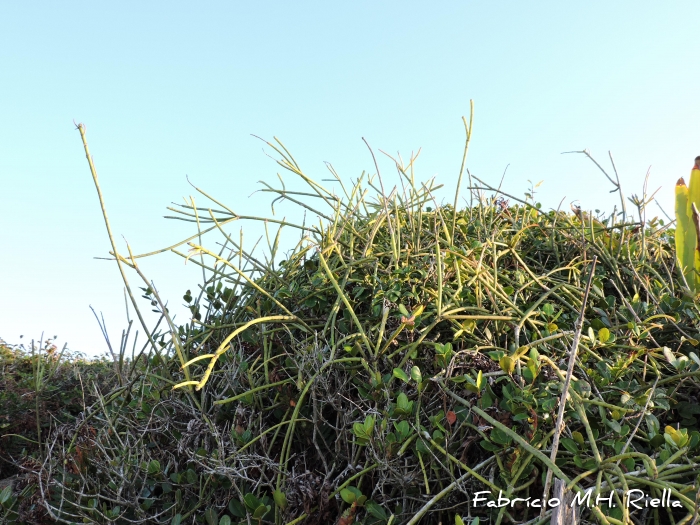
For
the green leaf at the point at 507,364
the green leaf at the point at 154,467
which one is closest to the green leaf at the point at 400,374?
the green leaf at the point at 507,364

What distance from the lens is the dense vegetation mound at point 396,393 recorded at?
1.53 m

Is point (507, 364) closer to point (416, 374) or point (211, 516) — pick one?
point (416, 374)

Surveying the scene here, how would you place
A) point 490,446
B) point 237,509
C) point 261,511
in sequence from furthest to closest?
point 237,509, point 261,511, point 490,446

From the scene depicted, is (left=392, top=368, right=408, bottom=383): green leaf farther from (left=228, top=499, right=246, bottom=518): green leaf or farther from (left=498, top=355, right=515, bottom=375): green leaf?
(left=228, top=499, right=246, bottom=518): green leaf

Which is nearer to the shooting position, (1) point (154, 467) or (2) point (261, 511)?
(2) point (261, 511)

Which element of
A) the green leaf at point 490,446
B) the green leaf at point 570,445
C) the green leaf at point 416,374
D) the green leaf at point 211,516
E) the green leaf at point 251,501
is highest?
the green leaf at point 416,374

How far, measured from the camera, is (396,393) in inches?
65.9

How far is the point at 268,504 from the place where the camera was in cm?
170

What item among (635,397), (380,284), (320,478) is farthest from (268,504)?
(635,397)

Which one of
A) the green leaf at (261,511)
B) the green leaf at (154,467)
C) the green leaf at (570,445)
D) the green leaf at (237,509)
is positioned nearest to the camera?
→ the green leaf at (570,445)

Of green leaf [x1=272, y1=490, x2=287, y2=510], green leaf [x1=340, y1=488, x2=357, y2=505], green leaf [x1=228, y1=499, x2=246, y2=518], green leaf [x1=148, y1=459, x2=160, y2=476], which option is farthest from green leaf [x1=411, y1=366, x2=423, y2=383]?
green leaf [x1=148, y1=459, x2=160, y2=476]

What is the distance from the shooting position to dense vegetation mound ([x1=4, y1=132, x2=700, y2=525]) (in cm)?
153

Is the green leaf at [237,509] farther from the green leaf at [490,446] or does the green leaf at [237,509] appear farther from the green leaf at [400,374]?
the green leaf at [490,446]

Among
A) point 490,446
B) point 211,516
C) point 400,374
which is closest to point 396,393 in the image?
point 400,374
